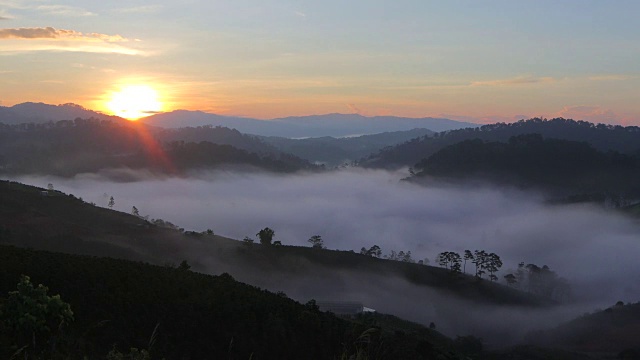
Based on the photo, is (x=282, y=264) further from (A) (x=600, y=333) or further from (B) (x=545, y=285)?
(B) (x=545, y=285)

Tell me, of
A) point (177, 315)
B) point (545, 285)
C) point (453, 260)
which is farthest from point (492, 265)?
point (177, 315)

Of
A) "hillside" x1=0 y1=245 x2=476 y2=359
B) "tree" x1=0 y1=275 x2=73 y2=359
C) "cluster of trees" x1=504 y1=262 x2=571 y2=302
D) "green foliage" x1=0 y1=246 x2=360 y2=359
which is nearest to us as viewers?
"tree" x1=0 y1=275 x2=73 y2=359

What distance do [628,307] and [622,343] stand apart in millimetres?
19389

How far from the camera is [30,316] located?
12.1 m

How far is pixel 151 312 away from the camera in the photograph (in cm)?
2219

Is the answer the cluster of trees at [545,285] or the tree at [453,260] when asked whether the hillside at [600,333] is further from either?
the cluster of trees at [545,285]

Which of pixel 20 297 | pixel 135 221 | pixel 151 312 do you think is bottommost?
pixel 135 221

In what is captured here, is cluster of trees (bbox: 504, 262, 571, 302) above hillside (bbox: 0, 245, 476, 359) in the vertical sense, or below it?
below

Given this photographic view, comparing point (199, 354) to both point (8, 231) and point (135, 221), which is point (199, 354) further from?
point (135, 221)

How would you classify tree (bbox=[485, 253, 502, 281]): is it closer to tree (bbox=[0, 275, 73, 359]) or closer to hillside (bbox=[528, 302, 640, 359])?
hillside (bbox=[528, 302, 640, 359])

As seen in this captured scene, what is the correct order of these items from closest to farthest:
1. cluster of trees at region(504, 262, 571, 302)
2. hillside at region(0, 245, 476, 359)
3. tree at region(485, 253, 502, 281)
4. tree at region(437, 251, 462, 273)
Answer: hillside at region(0, 245, 476, 359) → tree at region(437, 251, 462, 273) → tree at region(485, 253, 502, 281) → cluster of trees at region(504, 262, 571, 302)

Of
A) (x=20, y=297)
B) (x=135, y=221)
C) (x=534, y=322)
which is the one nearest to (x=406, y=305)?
(x=534, y=322)

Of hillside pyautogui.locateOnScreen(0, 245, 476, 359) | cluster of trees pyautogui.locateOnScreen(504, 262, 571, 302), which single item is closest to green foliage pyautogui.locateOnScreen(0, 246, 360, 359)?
hillside pyautogui.locateOnScreen(0, 245, 476, 359)

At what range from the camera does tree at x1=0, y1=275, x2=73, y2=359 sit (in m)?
12.0
